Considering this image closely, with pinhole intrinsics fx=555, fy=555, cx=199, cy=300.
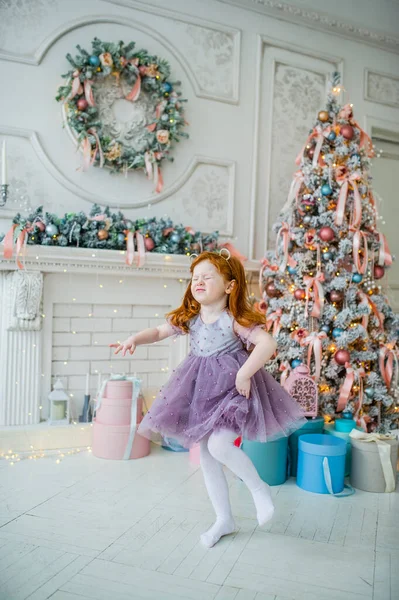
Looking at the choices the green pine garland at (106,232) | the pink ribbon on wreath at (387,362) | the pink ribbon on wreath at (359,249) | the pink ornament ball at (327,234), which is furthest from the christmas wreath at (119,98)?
the pink ribbon on wreath at (387,362)

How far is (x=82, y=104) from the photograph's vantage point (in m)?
3.57

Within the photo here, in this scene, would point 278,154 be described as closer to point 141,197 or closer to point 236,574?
point 141,197

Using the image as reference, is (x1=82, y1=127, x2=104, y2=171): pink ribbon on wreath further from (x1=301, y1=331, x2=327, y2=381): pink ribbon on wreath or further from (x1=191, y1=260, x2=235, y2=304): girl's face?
(x1=301, y1=331, x2=327, y2=381): pink ribbon on wreath

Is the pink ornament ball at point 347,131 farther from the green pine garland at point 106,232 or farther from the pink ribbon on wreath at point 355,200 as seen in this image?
the green pine garland at point 106,232

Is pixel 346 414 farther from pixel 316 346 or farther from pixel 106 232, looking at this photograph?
pixel 106 232

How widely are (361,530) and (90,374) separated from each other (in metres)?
2.02

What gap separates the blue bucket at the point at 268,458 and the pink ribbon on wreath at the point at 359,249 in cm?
121

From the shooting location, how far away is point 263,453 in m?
2.95

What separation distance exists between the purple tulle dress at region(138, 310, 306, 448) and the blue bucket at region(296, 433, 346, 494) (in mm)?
440

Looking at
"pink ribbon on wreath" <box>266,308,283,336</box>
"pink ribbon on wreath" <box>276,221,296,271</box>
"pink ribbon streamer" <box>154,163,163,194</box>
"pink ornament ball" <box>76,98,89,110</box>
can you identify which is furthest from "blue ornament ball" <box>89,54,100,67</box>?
"pink ribbon on wreath" <box>266,308,283,336</box>

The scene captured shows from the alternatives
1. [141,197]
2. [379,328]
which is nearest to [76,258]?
[141,197]

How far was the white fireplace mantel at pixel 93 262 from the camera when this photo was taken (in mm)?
3379

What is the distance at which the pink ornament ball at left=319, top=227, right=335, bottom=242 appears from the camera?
11.4ft

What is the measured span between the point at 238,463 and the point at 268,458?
2.60 ft
